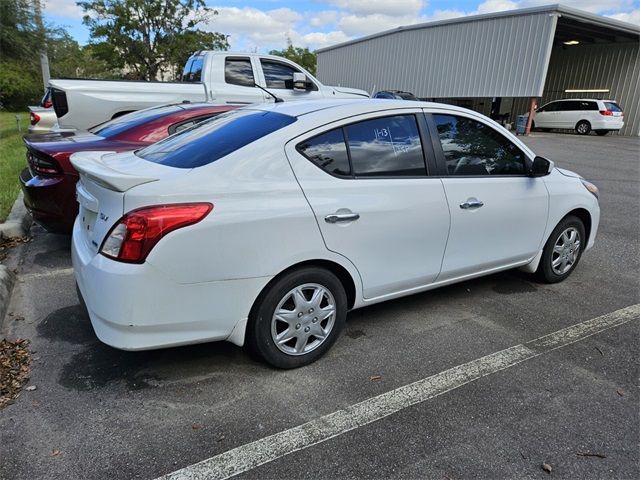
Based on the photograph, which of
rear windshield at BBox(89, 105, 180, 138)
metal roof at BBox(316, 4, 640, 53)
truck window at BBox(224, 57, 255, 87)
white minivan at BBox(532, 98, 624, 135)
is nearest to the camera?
rear windshield at BBox(89, 105, 180, 138)

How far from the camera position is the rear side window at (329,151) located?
2.99 m

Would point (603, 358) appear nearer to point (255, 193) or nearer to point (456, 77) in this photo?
point (255, 193)

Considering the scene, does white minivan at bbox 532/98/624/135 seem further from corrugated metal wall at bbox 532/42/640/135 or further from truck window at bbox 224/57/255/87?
truck window at bbox 224/57/255/87

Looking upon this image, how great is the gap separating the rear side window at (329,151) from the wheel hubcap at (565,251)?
2.47 metres

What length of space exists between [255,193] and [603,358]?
2.57 m

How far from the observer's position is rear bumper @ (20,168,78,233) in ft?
14.9

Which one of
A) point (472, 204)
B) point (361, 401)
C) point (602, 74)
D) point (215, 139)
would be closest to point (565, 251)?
point (472, 204)

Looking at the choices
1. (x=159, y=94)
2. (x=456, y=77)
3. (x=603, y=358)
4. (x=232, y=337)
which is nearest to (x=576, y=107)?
(x=456, y=77)

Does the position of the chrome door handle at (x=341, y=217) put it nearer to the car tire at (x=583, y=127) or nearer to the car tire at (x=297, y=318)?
the car tire at (x=297, y=318)

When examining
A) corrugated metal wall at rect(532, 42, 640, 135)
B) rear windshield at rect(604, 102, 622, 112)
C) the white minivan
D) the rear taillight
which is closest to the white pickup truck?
the rear taillight

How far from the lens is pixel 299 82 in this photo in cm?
809

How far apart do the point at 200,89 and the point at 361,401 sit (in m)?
7.05

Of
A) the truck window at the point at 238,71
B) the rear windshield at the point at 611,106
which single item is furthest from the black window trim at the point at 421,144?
the rear windshield at the point at 611,106

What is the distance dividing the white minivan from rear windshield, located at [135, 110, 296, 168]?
24184mm
